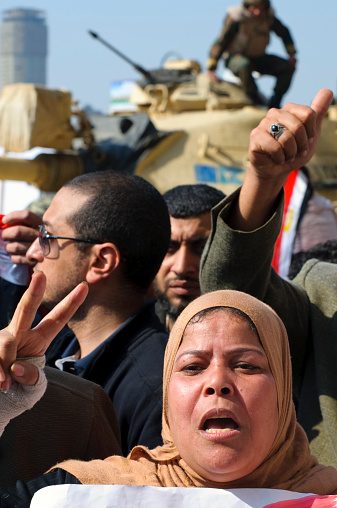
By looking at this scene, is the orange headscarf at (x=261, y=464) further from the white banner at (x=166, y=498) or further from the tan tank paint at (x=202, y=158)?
the tan tank paint at (x=202, y=158)

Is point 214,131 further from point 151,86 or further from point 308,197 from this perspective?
point 308,197

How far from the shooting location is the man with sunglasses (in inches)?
125

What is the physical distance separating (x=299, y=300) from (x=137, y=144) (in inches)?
298

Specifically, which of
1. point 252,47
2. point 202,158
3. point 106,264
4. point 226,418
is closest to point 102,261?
point 106,264

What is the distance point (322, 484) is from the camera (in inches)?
83.4

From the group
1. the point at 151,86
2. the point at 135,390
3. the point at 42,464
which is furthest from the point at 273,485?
the point at 151,86

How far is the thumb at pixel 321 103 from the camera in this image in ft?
8.34

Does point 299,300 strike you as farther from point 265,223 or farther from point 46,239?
point 46,239

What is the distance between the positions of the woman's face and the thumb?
69cm

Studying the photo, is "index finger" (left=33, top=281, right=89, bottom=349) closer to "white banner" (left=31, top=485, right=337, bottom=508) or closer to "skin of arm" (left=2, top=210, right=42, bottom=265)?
"white banner" (left=31, top=485, right=337, bottom=508)

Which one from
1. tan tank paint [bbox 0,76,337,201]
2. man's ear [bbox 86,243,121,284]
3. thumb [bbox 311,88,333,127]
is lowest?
tan tank paint [bbox 0,76,337,201]

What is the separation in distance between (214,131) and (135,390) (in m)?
7.76

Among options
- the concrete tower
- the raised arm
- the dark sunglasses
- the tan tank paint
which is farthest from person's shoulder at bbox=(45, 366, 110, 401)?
the concrete tower

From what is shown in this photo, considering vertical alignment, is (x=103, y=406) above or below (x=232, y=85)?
above
